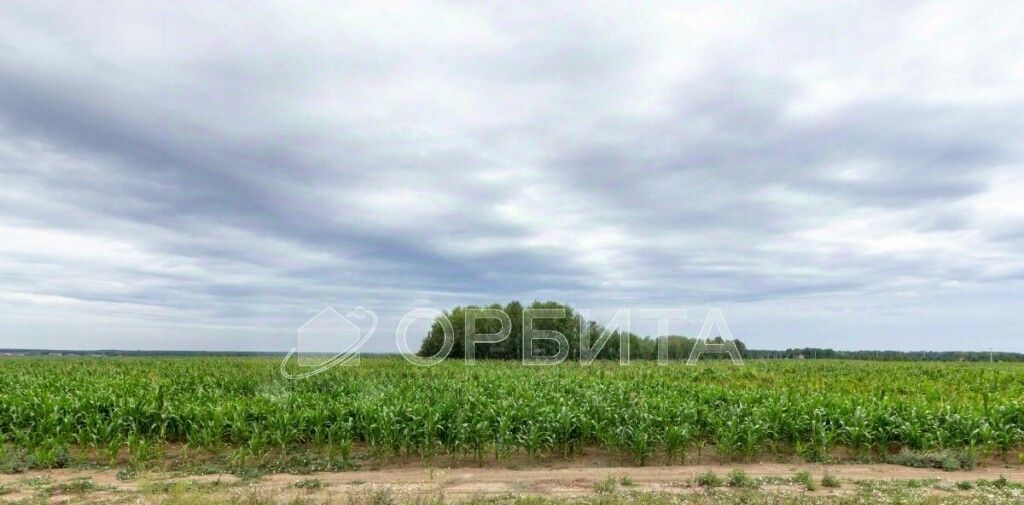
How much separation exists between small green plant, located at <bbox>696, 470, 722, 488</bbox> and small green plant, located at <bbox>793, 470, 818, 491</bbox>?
45.1 inches

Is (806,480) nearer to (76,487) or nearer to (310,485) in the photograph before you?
(310,485)

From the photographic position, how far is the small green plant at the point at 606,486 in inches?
315

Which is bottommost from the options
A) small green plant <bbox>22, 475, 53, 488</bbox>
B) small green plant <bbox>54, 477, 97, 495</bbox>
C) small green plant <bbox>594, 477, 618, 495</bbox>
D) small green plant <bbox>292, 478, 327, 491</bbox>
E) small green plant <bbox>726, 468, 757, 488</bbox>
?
small green plant <bbox>22, 475, 53, 488</bbox>

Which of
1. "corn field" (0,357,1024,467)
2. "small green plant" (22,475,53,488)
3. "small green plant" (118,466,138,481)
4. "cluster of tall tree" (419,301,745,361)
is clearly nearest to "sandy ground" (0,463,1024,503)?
"small green plant" (22,475,53,488)

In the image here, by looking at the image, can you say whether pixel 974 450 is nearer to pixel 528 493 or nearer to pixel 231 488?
pixel 528 493

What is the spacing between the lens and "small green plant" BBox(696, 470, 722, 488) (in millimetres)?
8406

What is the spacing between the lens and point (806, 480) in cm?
851

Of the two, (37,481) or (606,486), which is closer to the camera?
(606,486)

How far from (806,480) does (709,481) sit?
4.73 ft

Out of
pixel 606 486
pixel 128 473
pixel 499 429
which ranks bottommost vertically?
pixel 128 473

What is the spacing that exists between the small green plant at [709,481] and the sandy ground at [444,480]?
23cm

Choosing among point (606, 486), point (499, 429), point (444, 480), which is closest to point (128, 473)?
point (444, 480)

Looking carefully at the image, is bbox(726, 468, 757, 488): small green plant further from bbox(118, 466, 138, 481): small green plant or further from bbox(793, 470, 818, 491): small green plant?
bbox(118, 466, 138, 481): small green plant

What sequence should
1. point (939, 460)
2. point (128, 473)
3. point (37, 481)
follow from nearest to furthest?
point (37, 481) → point (128, 473) → point (939, 460)
